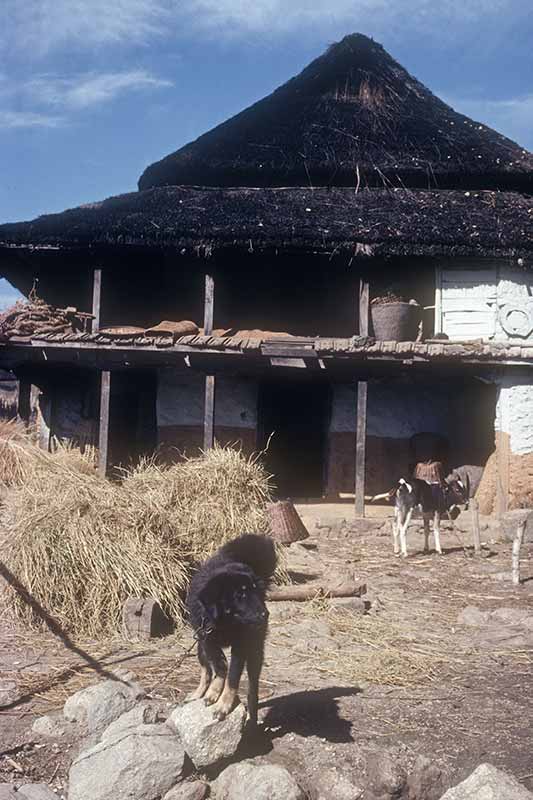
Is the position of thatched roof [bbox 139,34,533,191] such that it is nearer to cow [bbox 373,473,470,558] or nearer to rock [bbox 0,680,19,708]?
cow [bbox 373,473,470,558]

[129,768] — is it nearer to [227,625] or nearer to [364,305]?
[227,625]

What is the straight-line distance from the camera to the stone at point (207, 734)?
3707 millimetres

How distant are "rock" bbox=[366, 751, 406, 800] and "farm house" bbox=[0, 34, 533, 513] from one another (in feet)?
28.1

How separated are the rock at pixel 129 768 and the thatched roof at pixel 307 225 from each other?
33.3 ft

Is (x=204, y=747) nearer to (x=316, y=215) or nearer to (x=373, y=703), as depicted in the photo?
(x=373, y=703)

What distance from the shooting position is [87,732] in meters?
4.16

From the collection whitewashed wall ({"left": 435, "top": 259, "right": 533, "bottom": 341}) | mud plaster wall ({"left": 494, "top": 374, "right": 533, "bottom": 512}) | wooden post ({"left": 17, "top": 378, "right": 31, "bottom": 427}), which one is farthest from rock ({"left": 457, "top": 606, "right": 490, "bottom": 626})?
wooden post ({"left": 17, "top": 378, "right": 31, "bottom": 427})

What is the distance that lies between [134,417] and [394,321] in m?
6.20

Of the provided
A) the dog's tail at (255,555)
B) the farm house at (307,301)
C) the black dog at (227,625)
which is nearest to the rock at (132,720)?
the black dog at (227,625)

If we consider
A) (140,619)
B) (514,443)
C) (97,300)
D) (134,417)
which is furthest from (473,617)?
(134,417)

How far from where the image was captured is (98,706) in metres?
4.25

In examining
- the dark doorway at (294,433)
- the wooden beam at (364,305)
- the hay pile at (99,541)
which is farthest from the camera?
the dark doorway at (294,433)

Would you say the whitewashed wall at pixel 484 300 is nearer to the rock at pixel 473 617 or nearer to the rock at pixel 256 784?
the rock at pixel 473 617

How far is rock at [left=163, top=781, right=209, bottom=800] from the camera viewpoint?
3463mm
